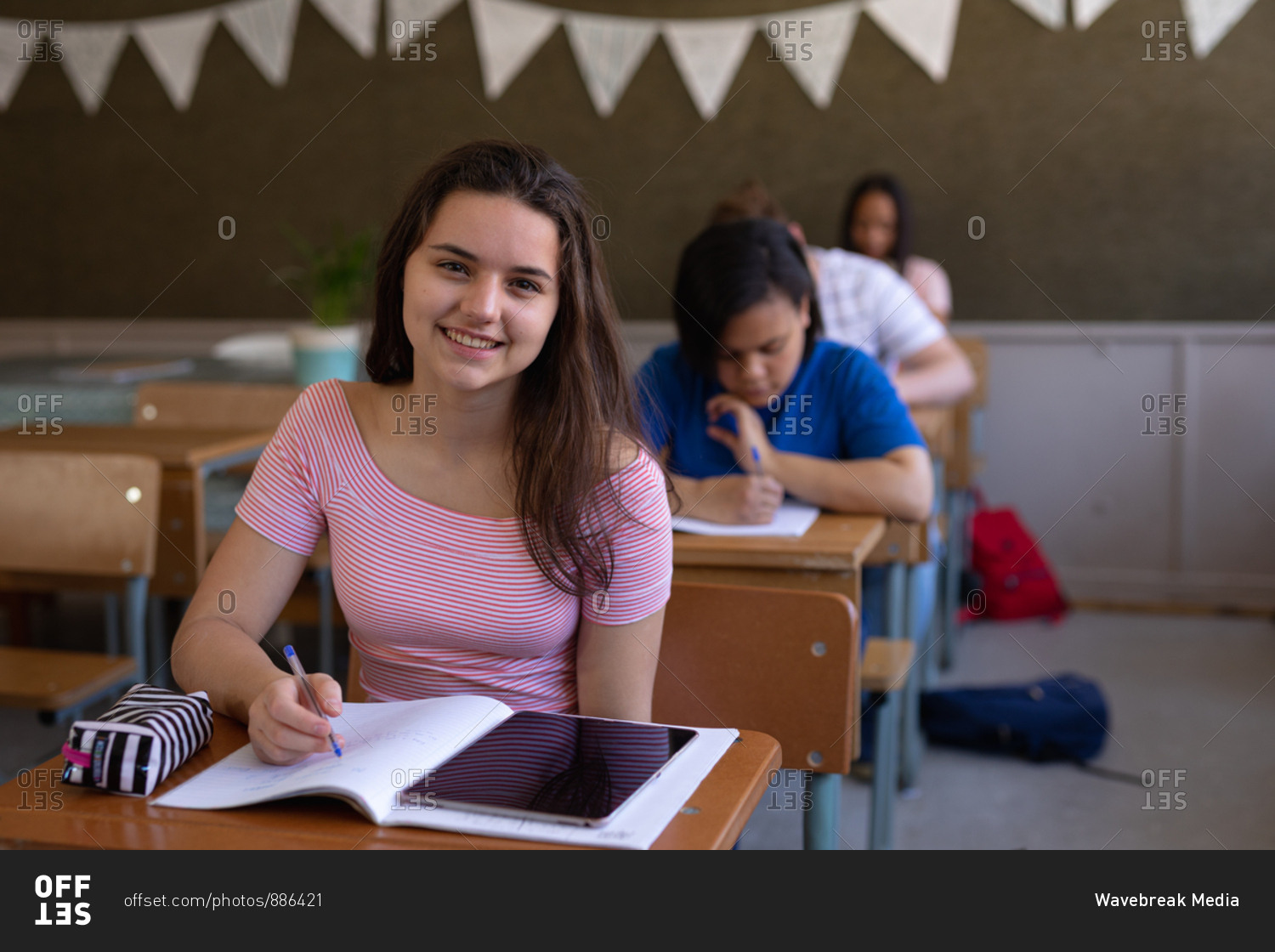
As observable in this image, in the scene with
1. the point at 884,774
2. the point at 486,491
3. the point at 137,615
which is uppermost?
the point at 486,491

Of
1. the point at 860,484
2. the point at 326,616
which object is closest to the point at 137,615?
the point at 326,616

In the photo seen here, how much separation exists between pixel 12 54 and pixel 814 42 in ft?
10.1

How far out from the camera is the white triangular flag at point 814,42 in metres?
3.87

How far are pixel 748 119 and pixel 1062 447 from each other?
1.50 m

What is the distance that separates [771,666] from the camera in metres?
1.32

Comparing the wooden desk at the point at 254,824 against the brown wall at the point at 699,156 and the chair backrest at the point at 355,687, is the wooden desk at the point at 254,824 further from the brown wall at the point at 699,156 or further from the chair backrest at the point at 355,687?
the brown wall at the point at 699,156

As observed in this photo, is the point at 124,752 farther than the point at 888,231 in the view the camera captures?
No

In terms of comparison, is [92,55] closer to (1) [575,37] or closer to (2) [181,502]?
(1) [575,37]

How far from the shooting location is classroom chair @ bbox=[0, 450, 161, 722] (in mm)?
2125

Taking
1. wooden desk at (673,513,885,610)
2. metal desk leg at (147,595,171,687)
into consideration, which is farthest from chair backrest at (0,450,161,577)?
wooden desk at (673,513,885,610)

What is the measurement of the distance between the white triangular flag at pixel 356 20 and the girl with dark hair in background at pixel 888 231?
6.10 feet

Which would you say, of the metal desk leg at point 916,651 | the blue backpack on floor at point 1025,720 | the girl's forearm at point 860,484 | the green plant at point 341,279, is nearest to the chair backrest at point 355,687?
the girl's forearm at point 860,484

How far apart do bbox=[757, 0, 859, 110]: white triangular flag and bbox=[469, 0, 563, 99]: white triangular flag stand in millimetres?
762
